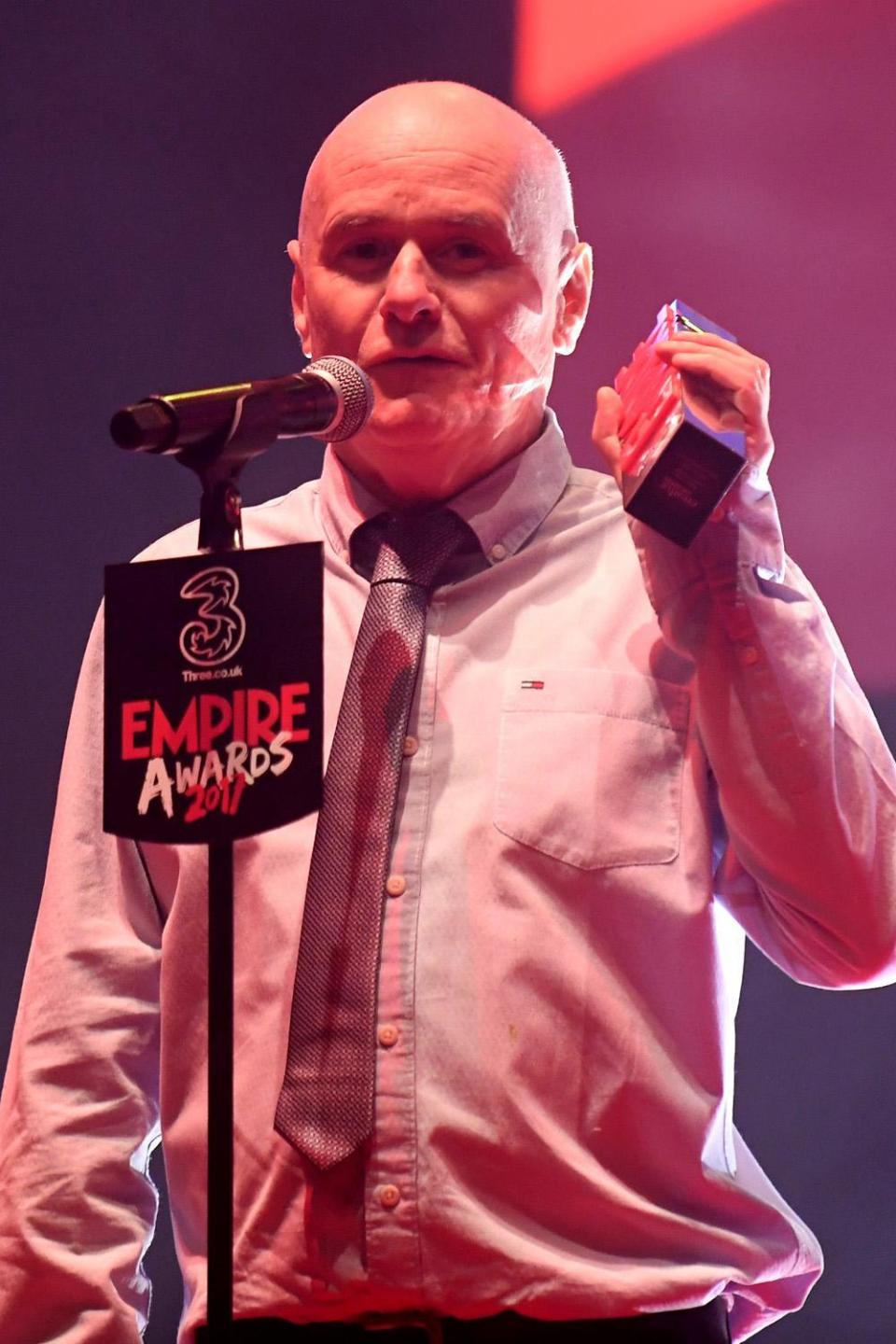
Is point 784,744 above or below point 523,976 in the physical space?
above

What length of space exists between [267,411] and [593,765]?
19.7 inches

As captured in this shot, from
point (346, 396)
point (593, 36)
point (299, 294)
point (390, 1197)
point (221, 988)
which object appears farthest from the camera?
point (593, 36)

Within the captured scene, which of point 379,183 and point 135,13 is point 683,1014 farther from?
point 135,13

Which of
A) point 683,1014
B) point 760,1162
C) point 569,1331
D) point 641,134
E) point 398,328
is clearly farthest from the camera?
point 641,134

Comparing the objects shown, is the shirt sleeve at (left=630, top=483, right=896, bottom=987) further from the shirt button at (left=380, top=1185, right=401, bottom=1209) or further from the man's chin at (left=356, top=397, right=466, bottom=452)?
the shirt button at (left=380, top=1185, right=401, bottom=1209)

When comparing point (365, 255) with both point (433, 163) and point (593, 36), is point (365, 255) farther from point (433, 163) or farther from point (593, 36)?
point (593, 36)

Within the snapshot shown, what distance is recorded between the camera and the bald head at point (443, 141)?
1654 millimetres

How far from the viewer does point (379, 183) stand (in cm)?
163

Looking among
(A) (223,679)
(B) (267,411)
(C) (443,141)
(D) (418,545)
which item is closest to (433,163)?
(C) (443,141)

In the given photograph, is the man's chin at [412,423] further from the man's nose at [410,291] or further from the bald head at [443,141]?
the bald head at [443,141]

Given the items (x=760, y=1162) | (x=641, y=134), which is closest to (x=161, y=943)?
(x=760, y=1162)

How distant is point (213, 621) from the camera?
117 cm

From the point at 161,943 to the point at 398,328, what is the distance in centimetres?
61

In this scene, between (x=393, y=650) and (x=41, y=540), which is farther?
(x=41, y=540)
